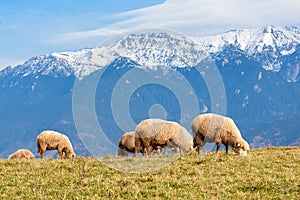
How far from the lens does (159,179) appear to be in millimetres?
18578

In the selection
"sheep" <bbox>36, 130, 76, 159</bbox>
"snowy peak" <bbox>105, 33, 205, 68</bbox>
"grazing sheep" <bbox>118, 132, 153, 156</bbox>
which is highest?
"snowy peak" <bbox>105, 33, 205, 68</bbox>

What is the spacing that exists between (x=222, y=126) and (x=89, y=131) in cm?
1087

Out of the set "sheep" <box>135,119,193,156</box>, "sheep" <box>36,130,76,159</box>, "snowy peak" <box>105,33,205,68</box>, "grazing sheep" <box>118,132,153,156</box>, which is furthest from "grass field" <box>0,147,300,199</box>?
"grazing sheep" <box>118,132,153,156</box>

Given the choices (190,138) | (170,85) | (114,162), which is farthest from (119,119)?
(190,138)

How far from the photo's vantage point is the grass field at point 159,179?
16.5m

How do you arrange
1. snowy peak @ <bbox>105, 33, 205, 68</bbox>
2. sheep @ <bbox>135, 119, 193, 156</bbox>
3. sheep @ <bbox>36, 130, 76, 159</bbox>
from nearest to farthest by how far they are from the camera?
snowy peak @ <bbox>105, 33, 205, 68</bbox> → sheep @ <bbox>135, 119, 193, 156</bbox> → sheep @ <bbox>36, 130, 76, 159</bbox>

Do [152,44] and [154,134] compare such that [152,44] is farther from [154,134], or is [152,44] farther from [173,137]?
[173,137]

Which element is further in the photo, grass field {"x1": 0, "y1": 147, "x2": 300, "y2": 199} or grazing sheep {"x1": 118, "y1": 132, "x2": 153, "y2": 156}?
grazing sheep {"x1": 118, "y1": 132, "x2": 153, "y2": 156}

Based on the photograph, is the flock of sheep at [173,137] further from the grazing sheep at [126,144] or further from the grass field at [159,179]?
the grass field at [159,179]

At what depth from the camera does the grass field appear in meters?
16.5

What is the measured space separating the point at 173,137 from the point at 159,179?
15451 mm

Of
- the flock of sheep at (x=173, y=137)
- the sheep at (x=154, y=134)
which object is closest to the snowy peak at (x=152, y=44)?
the flock of sheep at (x=173, y=137)

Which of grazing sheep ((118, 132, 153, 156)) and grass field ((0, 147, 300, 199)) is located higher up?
grass field ((0, 147, 300, 199))

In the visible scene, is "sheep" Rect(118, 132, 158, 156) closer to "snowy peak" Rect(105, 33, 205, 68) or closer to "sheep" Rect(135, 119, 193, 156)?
"sheep" Rect(135, 119, 193, 156)
